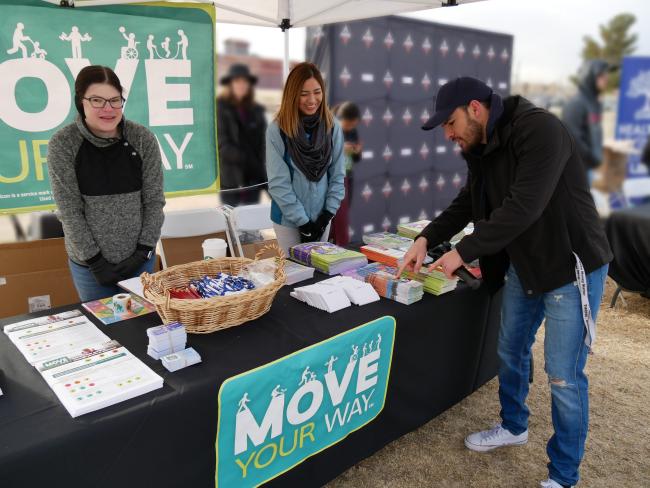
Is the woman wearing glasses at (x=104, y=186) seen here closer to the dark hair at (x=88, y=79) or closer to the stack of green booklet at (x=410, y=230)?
the dark hair at (x=88, y=79)

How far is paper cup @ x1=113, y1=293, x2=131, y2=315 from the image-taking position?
Result: 1.46 m

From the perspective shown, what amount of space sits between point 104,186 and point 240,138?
2028mm

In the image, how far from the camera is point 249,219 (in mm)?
3156

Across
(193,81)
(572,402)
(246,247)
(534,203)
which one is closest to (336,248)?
(534,203)

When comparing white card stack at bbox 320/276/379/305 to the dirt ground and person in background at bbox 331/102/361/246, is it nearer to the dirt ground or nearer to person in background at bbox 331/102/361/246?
the dirt ground

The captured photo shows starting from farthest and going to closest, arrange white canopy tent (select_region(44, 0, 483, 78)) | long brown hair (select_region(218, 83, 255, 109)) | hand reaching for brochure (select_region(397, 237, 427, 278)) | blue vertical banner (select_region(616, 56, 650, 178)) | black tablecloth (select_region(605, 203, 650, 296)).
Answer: blue vertical banner (select_region(616, 56, 650, 178)), long brown hair (select_region(218, 83, 255, 109)), black tablecloth (select_region(605, 203, 650, 296)), white canopy tent (select_region(44, 0, 483, 78)), hand reaching for brochure (select_region(397, 237, 427, 278))

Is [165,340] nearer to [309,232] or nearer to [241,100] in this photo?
[309,232]

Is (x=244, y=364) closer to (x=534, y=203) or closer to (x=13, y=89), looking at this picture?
(x=534, y=203)

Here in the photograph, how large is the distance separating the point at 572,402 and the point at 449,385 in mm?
502

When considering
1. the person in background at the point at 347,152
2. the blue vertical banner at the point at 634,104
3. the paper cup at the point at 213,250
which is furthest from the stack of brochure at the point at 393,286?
the blue vertical banner at the point at 634,104

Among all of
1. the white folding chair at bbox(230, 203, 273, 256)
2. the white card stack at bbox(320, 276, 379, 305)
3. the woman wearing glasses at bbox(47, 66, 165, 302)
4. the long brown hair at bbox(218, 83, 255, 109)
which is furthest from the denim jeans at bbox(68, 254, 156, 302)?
the long brown hair at bbox(218, 83, 255, 109)

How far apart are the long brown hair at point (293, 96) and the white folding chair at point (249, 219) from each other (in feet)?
3.09

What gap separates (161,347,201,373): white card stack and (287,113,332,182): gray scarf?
4.14 feet

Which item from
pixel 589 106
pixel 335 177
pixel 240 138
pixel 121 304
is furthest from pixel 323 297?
pixel 589 106
